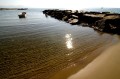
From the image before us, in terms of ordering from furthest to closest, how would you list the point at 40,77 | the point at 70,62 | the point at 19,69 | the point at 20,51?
the point at 20,51
the point at 70,62
the point at 19,69
the point at 40,77

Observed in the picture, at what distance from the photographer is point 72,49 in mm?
18109

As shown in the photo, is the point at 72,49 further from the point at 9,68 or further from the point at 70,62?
the point at 9,68

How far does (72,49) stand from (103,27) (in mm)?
14090

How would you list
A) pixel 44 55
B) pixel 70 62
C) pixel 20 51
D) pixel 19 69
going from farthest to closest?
pixel 20 51
pixel 44 55
pixel 70 62
pixel 19 69

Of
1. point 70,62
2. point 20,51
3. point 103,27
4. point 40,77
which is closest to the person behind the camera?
point 40,77

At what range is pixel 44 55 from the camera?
16.1m

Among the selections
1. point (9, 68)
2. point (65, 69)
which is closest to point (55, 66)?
point (65, 69)

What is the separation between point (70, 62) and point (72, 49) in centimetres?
403

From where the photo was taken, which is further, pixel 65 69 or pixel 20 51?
pixel 20 51

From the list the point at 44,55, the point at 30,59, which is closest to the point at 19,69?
the point at 30,59

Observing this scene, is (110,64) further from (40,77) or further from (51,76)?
(40,77)

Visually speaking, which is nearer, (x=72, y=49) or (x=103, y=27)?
(x=72, y=49)

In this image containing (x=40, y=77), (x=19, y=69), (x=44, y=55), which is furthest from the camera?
(x=44, y=55)

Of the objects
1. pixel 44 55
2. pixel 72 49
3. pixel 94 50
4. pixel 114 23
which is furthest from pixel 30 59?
pixel 114 23
